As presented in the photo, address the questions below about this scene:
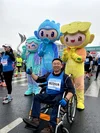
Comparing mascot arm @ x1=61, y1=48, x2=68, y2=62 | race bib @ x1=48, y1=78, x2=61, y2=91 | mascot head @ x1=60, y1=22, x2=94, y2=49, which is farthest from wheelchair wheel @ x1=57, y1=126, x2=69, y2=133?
mascot head @ x1=60, y1=22, x2=94, y2=49

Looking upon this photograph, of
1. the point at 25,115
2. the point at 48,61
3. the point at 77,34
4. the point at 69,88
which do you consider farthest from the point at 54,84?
the point at 48,61

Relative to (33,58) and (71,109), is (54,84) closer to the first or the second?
(71,109)

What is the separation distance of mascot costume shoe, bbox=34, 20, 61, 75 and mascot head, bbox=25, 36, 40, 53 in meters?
0.42

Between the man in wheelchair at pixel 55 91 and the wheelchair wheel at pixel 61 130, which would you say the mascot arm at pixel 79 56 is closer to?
the man in wheelchair at pixel 55 91

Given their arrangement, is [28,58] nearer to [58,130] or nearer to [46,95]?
[46,95]

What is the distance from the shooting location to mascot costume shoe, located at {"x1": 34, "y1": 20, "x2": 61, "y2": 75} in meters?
5.04

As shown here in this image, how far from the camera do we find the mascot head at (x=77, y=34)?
4258mm

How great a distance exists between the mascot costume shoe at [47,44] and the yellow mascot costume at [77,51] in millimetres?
707

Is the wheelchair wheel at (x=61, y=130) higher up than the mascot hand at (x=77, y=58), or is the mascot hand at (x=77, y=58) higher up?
the mascot hand at (x=77, y=58)

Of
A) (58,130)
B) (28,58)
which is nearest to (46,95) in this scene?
(58,130)

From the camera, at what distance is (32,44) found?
560 centimetres

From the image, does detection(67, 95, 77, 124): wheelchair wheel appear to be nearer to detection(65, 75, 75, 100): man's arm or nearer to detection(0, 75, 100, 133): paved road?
detection(0, 75, 100, 133): paved road

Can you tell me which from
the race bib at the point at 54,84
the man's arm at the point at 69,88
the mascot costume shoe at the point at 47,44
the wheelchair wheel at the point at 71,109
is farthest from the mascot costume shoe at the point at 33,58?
the man's arm at the point at 69,88

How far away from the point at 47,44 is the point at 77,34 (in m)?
1.12
